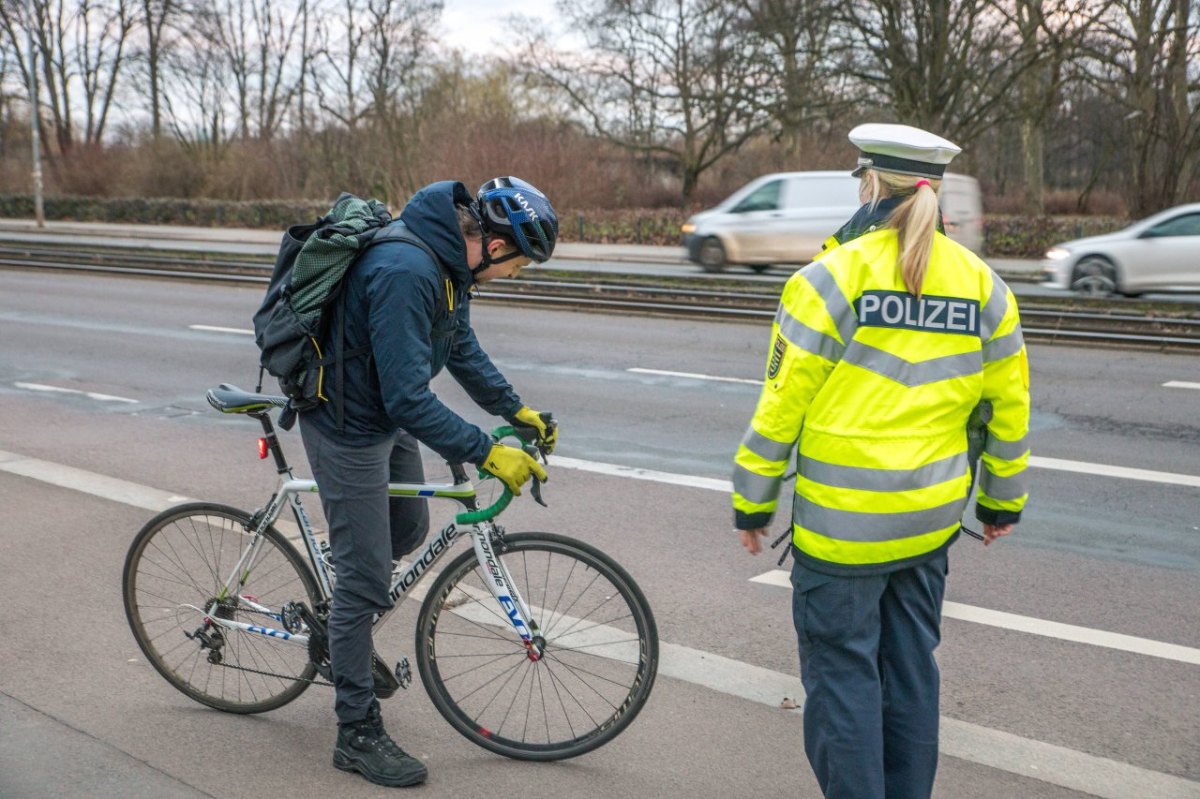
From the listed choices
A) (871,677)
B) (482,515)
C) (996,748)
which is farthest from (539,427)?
(996,748)

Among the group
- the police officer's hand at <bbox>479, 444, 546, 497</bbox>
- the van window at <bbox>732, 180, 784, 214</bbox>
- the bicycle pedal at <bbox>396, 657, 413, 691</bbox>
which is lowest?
the bicycle pedal at <bbox>396, 657, 413, 691</bbox>

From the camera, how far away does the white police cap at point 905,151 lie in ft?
9.07

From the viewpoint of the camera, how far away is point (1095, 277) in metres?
18.0

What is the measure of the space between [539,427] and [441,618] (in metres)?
0.65

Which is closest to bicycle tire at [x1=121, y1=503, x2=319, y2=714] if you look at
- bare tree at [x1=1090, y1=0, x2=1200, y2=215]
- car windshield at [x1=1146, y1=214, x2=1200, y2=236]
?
car windshield at [x1=1146, y1=214, x2=1200, y2=236]

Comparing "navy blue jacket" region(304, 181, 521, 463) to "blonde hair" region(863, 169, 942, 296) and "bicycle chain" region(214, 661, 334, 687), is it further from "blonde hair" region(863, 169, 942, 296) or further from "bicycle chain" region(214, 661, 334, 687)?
"blonde hair" region(863, 169, 942, 296)

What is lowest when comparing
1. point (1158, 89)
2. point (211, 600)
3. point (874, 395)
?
point (211, 600)

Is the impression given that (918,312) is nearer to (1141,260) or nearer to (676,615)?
(676,615)

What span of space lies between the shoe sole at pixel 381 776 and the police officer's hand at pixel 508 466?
3.00ft

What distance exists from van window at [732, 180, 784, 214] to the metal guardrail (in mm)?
2521

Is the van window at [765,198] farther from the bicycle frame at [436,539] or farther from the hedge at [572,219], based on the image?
the bicycle frame at [436,539]

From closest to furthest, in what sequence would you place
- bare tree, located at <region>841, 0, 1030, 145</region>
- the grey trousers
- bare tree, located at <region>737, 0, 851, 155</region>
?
the grey trousers
bare tree, located at <region>841, 0, 1030, 145</region>
bare tree, located at <region>737, 0, 851, 155</region>

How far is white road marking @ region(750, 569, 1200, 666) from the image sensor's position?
464cm

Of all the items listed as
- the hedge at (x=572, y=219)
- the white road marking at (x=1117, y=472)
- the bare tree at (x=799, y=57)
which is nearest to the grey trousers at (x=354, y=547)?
the white road marking at (x=1117, y=472)
